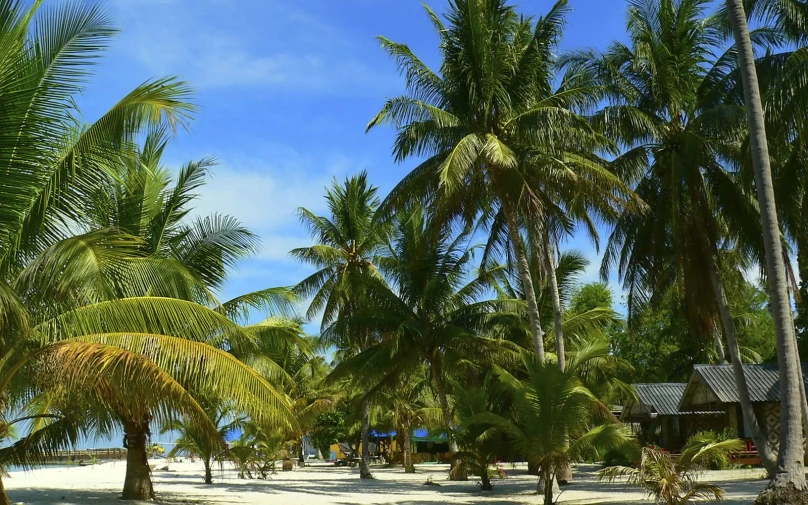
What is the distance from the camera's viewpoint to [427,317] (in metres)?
25.2

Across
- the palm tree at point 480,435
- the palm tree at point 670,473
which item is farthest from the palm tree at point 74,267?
the palm tree at point 480,435

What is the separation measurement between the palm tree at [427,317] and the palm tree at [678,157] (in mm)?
5394

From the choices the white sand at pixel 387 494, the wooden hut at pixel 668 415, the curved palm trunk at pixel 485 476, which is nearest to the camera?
the white sand at pixel 387 494

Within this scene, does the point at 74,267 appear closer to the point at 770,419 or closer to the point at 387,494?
the point at 387,494

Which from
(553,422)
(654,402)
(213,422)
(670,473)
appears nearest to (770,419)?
(654,402)

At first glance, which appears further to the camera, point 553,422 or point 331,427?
point 331,427

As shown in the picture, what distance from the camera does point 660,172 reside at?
66.8 feet

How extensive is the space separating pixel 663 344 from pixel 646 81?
3050cm

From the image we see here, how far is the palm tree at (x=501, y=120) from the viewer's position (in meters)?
18.8


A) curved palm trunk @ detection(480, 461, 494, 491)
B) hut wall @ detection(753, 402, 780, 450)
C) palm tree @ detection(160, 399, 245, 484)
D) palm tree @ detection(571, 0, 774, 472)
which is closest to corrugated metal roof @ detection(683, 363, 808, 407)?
hut wall @ detection(753, 402, 780, 450)

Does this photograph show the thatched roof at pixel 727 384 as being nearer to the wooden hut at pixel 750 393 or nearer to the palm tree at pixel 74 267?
the wooden hut at pixel 750 393

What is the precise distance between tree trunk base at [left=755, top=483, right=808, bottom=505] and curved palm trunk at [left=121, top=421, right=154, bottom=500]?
1142cm

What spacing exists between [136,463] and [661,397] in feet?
76.3

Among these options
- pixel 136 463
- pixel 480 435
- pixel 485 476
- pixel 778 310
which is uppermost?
pixel 778 310
